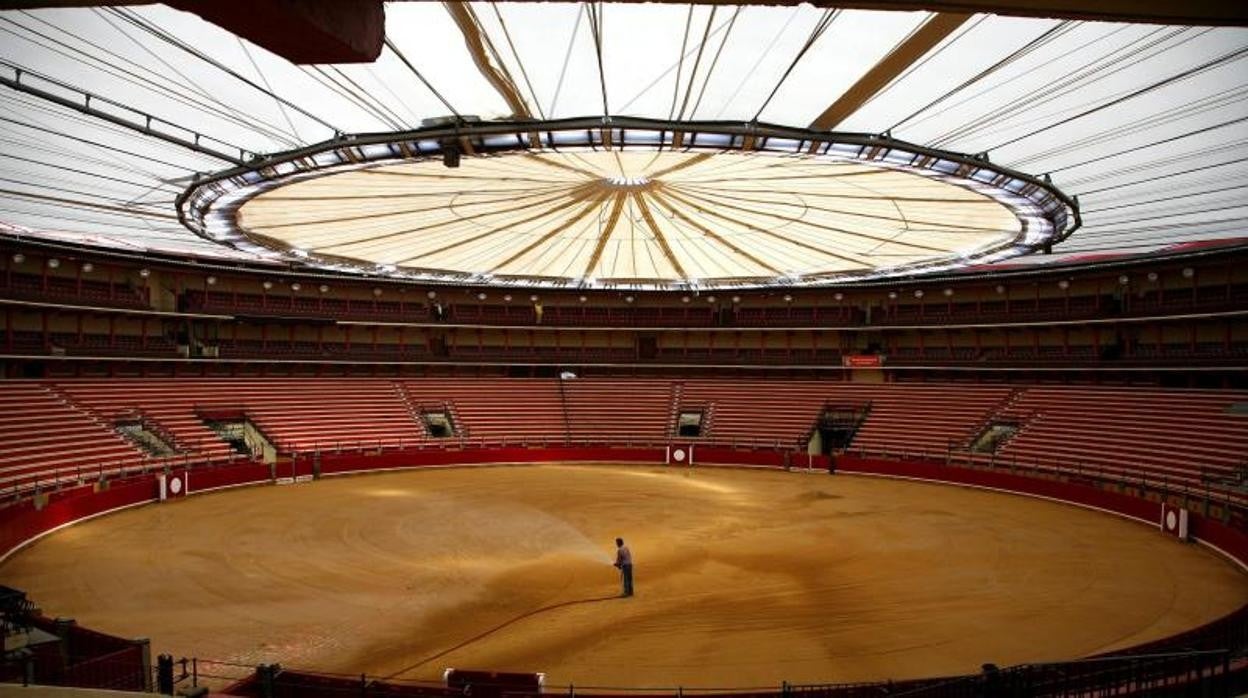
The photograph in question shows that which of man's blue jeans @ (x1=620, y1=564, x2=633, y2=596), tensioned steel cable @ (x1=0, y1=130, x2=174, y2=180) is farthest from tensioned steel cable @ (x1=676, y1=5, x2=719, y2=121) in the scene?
tensioned steel cable @ (x1=0, y1=130, x2=174, y2=180)

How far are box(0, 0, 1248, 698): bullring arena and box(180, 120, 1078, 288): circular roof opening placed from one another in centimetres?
21

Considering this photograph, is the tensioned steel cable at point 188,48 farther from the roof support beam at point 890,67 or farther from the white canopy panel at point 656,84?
the roof support beam at point 890,67

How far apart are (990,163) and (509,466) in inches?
1087

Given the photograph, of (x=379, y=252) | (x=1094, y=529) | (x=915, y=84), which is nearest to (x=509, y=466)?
(x=379, y=252)

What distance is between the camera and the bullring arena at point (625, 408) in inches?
442

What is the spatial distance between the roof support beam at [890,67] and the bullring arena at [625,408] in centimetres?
14

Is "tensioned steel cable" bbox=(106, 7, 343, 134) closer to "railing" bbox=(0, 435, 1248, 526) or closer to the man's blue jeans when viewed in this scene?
the man's blue jeans

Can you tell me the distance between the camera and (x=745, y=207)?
24.2 metres

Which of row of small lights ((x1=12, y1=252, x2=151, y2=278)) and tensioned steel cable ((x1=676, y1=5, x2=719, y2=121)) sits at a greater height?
tensioned steel cable ((x1=676, y1=5, x2=719, y2=121))

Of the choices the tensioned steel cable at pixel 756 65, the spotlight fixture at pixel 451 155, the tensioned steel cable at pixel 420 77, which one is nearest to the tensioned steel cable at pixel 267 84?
the tensioned steel cable at pixel 420 77

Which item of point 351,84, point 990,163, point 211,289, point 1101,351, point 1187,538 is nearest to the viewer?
point 351,84

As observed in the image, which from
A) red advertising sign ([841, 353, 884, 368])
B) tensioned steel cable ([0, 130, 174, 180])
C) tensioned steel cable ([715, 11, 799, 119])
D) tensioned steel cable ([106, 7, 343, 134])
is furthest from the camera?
red advertising sign ([841, 353, 884, 368])

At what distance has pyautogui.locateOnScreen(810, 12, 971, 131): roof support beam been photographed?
10.8 meters

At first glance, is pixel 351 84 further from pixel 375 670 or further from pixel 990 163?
pixel 990 163
